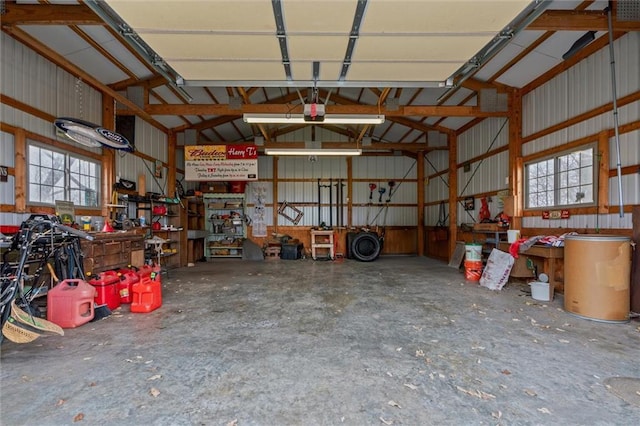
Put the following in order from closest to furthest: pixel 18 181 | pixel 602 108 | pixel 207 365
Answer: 1. pixel 207 365
2. pixel 18 181
3. pixel 602 108

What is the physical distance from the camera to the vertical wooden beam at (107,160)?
18.1 feet

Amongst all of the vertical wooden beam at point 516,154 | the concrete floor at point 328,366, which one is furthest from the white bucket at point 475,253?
the concrete floor at point 328,366

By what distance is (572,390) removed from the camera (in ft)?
6.96

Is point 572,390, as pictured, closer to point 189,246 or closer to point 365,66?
point 365,66

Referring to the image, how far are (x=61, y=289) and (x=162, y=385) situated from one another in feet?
6.93

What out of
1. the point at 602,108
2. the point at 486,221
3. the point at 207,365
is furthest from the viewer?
the point at 486,221

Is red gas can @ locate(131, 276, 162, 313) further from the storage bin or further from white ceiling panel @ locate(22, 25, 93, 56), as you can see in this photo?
the storage bin

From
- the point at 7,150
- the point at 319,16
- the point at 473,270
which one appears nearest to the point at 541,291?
the point at 473,270

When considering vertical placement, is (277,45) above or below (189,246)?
above

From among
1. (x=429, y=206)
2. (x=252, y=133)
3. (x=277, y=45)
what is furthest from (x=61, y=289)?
(x=429, y=206)

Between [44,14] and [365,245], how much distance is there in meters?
7.97

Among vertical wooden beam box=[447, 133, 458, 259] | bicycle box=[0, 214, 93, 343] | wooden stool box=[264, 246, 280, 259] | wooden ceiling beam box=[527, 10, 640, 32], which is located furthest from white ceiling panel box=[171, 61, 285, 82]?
wooden stool box=[264, 246, 280, 259]

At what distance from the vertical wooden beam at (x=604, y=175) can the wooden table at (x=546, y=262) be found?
2.63ft

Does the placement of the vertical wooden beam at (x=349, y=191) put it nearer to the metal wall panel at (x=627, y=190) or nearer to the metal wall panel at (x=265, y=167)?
the metal wall panel at (x=265, y=167)
